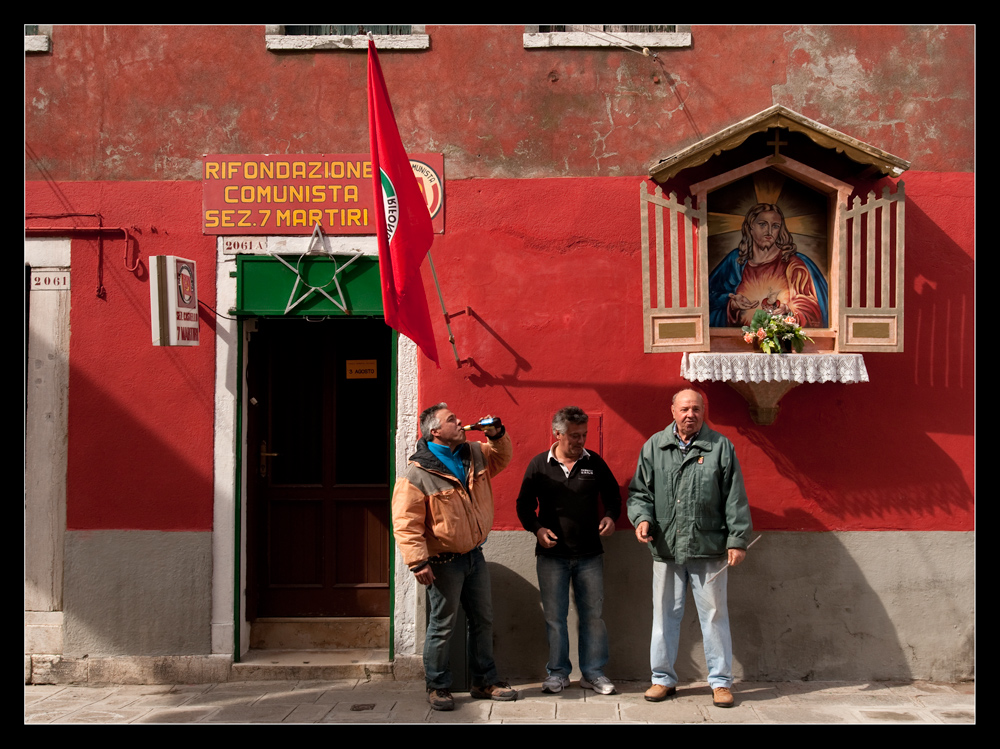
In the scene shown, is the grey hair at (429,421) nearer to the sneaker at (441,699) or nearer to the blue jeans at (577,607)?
the blue jeans at (577,607)

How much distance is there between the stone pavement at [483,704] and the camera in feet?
16.3

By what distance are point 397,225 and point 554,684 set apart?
9.96 ft

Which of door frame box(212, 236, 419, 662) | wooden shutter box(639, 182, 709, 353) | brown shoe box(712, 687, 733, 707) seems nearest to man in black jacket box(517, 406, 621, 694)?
brown shoe box(712, 687, 733, 707)

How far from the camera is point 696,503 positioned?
5.12 metres

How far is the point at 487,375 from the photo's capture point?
5836 mm

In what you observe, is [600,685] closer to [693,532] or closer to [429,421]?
[693,532]

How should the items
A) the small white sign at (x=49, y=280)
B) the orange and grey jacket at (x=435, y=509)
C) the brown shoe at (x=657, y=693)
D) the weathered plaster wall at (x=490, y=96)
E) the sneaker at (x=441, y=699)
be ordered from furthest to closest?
1. the small white sign at (x=49, y=280)
2. the weathered plaster wall at (x=490, y=96)
3. the brown shoe at (x=657, y=693)
4. the sneaker at (x=441, y=699)
5. the orange and grey jacket at (x=435, y=509)

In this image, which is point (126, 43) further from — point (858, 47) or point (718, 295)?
point (858, 47)

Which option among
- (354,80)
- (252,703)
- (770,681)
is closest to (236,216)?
(354,80)

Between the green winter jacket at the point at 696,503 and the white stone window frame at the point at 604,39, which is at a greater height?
the white stone window frame at the point at 604,39

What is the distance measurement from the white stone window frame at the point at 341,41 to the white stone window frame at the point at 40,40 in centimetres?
155

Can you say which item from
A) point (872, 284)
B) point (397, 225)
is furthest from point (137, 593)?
point (872, 284)

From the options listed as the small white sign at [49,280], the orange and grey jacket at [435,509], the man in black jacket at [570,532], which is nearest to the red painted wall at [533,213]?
the small white sign at [49,280]

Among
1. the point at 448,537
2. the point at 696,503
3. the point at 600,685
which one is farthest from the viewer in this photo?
the point at 600,685
